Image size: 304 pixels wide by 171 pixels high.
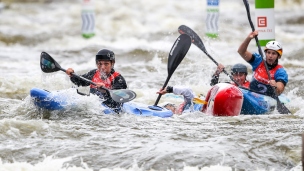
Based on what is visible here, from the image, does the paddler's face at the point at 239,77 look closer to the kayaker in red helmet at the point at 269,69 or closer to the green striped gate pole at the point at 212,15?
the kayaker in red helmet at the point at 269,69

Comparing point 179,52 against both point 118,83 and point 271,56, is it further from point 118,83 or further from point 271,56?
point 118,83

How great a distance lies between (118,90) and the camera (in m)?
8.61

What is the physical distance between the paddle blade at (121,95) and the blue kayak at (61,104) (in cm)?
23

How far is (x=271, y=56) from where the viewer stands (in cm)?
937

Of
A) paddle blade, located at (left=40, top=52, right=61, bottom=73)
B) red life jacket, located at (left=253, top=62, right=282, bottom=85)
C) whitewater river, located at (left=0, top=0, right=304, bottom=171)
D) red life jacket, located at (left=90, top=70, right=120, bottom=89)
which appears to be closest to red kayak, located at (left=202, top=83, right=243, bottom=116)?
whitewater river, located at (left=0, top=0, right=304, bottom=171)

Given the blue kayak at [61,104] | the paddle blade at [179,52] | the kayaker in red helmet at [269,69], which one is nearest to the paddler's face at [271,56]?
the kayaker in red helmet at [269,69]

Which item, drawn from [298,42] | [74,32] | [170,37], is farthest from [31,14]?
[298,42]

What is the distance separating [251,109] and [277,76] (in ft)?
1.96

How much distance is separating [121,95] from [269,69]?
6.80 ft

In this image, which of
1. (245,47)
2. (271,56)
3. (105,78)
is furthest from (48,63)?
(271,56)

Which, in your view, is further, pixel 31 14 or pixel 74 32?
pixel 31 14

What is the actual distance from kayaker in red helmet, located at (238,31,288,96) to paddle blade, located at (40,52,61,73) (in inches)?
92.9

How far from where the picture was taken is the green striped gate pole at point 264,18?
1067 centimetres

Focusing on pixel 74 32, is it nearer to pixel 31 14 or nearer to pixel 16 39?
pixel 16 39
